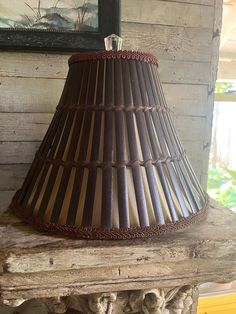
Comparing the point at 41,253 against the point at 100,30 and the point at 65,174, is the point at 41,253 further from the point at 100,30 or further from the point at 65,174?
the point at 100,30

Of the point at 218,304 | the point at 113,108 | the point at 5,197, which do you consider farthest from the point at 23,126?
the point at 218,304

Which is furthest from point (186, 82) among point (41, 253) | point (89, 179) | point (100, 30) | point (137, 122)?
point (41, 253)

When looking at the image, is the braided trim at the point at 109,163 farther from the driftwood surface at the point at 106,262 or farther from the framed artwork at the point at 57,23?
the framed artwork at the point at 57,23

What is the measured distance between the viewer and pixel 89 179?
586 millimetres

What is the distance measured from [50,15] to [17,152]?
0.39 meters

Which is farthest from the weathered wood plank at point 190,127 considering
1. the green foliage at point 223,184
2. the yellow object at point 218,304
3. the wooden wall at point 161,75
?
the yellow object at point 218,304

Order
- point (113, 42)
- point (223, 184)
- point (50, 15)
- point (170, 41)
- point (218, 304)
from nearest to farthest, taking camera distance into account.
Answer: point (113, 42)
point (50, 15)
point (170, 41)
point (218, 304)
point (223, 184)

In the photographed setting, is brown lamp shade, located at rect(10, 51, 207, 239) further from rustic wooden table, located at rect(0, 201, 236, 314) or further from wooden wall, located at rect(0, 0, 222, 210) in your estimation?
wooden wall, located at rect(0, 0, 222, 210)

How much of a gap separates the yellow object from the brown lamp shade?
1.05 metres

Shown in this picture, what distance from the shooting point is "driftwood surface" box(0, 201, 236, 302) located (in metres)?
0.55

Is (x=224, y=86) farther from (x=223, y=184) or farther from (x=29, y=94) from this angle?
(x=29, y=94)

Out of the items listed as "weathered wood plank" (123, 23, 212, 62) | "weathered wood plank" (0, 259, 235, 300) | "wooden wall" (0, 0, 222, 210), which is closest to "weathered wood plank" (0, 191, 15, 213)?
"wooden wall" (0, 0, 222, 210)

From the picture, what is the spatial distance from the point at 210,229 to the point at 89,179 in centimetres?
25

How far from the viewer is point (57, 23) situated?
908 mm
